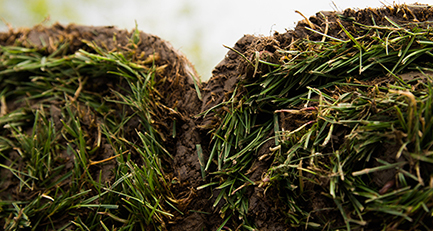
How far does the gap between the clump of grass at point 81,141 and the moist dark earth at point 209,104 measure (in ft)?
0.20

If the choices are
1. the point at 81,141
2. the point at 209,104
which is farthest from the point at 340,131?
the point at 81,141

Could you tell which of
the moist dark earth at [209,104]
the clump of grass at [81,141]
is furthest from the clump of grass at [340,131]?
the clump of grass at [81,141]

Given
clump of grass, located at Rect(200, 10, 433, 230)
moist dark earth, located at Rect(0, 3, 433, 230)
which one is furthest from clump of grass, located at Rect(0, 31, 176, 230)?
clump of grass, located at Rect(200, 10, 433, 230)

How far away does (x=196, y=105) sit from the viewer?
1.90 meters

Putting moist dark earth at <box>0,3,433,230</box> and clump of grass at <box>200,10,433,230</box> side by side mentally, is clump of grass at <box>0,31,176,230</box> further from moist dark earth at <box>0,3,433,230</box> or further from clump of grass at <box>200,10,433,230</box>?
clump of grass at <box>200,10,433,230</box>

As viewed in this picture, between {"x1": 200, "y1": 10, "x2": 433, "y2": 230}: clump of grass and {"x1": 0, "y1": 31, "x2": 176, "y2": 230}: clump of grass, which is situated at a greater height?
{"x1": 0, "y1": 31, "x2": 176, "y2": 230}: clump of grass

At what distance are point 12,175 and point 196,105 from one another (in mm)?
1387

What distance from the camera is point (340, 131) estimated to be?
1.30 meters

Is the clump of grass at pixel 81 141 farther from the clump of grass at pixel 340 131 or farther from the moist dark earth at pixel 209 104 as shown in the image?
the clump of grass at pixel 340 131

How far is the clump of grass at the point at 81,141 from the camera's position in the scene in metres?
1.68

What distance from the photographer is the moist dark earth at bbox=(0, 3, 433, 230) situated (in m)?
1.43

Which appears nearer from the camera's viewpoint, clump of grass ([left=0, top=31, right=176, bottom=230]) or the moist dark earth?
the moist dark earth

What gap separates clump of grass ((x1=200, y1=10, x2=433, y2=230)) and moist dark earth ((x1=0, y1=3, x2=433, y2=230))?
0.05m

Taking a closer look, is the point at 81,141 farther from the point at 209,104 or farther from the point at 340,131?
the point at 340,131
